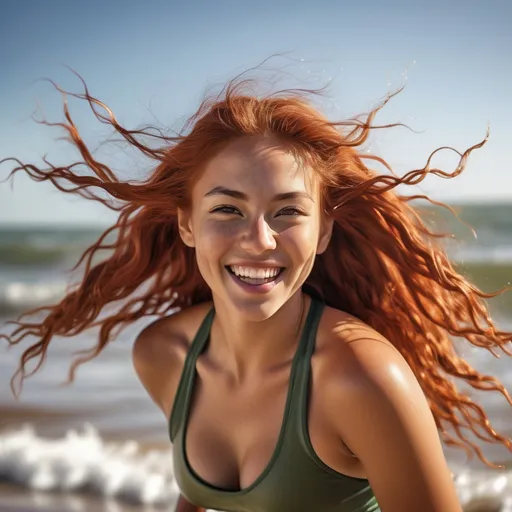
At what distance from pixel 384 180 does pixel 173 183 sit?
0.60 meters

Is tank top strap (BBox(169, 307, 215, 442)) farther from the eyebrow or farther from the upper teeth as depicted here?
the eyebrow

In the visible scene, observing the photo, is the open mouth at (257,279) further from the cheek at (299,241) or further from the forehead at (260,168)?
the forehead at (260,168)

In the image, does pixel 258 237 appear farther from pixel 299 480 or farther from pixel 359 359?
pixel 299 480

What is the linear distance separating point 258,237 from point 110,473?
7.55ft

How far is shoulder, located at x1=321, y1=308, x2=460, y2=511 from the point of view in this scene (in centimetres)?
187

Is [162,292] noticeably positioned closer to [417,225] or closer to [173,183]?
[173,183]

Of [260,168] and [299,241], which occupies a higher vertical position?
[260,168]

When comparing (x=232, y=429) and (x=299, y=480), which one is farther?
(x=232, y=429)

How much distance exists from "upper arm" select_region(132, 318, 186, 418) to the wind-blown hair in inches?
6.1

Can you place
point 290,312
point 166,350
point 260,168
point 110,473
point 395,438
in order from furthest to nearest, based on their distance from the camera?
point 110,473, point 166,350, point 290,312, point 260,168, point 395,438

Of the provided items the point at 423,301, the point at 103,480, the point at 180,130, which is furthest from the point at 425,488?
the point at 103,480

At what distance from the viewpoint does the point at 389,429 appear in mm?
1873

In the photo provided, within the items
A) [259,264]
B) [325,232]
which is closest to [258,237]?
[259,264]

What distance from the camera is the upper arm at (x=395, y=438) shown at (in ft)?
6.15
